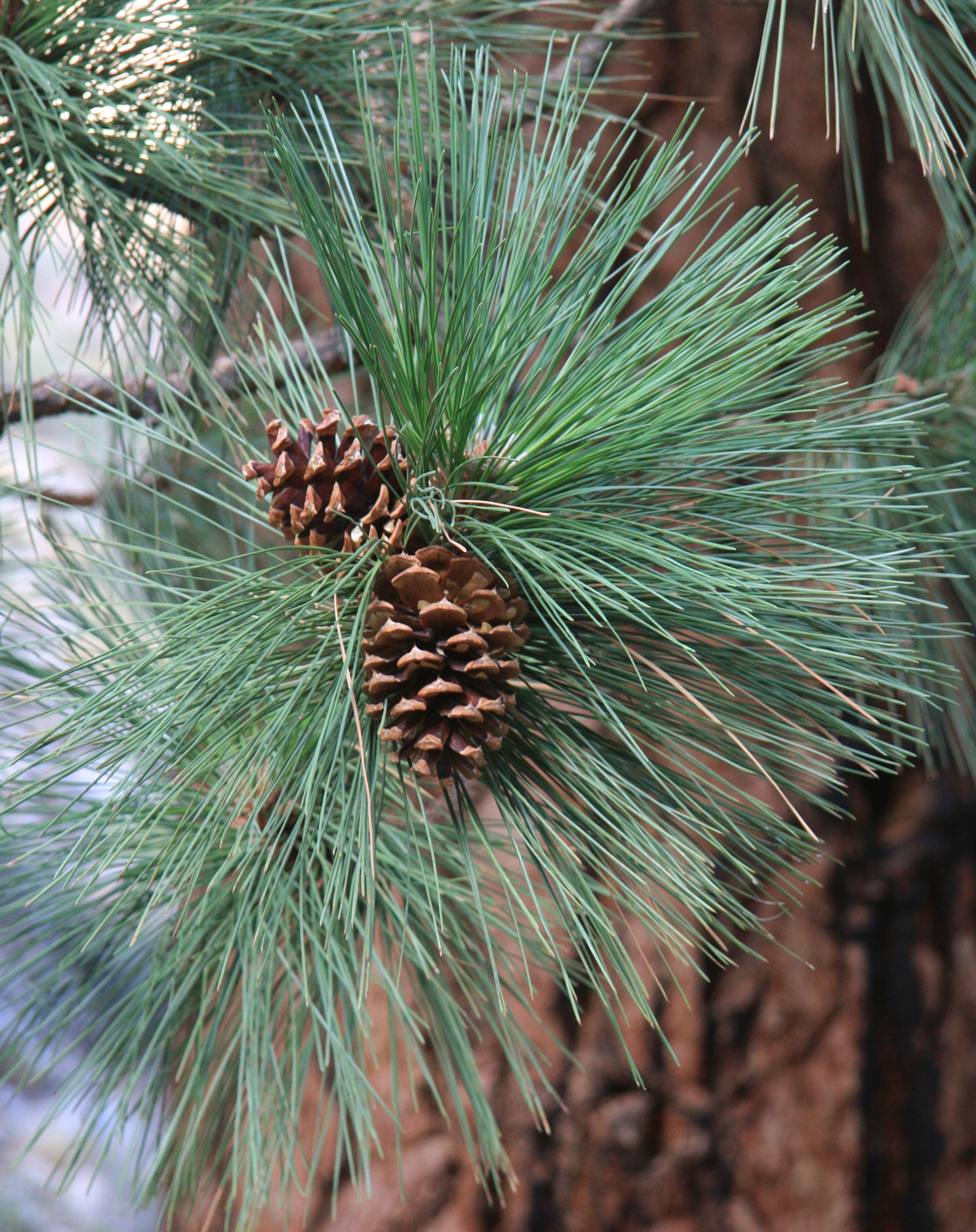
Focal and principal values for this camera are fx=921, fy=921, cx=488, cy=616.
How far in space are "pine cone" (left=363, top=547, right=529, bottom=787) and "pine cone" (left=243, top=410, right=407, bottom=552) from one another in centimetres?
2

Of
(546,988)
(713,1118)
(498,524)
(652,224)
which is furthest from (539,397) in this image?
(713,1118)

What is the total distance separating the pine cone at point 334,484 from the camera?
313 mm

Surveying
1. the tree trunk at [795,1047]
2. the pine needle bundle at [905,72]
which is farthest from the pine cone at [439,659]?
the tree trunk at [795,1047]

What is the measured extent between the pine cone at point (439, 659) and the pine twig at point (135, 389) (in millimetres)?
183

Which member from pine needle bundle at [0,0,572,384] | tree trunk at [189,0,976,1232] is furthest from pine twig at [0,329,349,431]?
tree trunk at [189,0,976,1232]

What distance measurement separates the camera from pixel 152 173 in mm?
442

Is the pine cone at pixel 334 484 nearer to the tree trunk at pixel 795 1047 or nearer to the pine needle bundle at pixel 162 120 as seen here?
the pine needle bundle at pixel 162 120

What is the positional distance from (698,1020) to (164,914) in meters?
0.53

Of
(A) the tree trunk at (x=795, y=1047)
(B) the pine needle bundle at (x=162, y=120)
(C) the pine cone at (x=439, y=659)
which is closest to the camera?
(C) the pine cone at (x=439, y=659)

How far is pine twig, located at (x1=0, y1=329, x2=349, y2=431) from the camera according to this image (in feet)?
1.54

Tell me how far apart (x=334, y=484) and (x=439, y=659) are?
7 centimetres

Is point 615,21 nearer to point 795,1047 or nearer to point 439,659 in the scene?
point 439,659

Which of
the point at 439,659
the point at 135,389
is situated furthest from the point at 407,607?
the point at 135,389

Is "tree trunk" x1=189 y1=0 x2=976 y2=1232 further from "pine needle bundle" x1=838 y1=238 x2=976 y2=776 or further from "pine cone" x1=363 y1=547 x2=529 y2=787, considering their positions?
"pine cone" x1=363 y1=547 x2=529 y2=787
